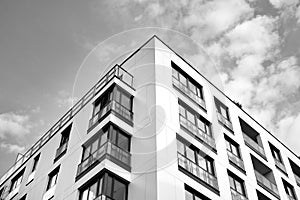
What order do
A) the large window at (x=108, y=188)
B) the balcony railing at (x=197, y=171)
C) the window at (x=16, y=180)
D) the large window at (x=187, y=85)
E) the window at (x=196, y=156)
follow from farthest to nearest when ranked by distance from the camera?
the window at (x=16, y=180)
the large window at (x=187, y=85)
the window at (x=196, y=156)
the balcony railing at (x=197, y=171)
the large window at (x=108, y=188)

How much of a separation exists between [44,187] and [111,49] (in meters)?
9.87

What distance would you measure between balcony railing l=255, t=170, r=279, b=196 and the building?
0.32ft

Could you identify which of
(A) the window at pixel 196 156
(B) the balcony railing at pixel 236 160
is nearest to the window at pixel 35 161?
(A) the window at pixel 196 156

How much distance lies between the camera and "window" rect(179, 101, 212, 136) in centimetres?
2302

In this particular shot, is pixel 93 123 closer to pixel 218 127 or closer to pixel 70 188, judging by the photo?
pixel 70 188

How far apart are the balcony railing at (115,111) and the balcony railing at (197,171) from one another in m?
3.71

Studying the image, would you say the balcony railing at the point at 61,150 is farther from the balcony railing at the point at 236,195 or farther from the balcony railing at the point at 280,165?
the balcony railing at the point at 280,165

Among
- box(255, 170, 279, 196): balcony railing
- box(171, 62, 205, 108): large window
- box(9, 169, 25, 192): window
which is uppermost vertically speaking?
box(171, 62, 205, 108): large window

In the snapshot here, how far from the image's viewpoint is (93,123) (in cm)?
2206

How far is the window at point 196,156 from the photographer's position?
20.6 metres

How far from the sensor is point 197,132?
22625 millimetres

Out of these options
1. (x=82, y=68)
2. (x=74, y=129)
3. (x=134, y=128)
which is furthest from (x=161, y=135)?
(x=74, y=129)

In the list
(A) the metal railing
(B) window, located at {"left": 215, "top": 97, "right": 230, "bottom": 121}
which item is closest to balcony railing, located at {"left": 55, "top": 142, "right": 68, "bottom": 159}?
(A) the metal railing

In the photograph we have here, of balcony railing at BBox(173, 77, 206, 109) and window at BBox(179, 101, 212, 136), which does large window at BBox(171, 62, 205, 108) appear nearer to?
balcony railing at BBox(173, 77, 206, 109)
